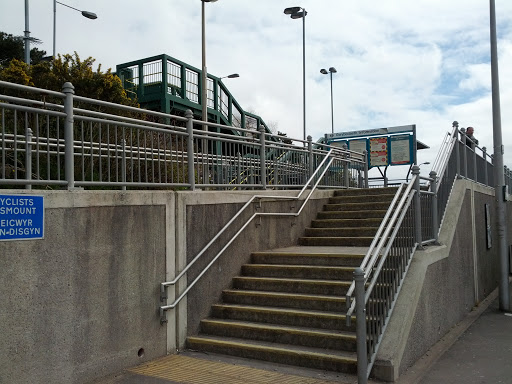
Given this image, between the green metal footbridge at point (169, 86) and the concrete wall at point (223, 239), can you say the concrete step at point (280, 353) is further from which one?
the green metal footbridge at point (169, 86)

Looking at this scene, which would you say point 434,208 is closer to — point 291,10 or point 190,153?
point 190,153

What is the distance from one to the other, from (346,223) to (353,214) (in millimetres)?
389

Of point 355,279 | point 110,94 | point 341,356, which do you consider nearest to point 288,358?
point 341,356

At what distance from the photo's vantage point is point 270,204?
8.73 meters

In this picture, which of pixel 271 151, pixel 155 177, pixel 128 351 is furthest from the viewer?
pixel 271 151

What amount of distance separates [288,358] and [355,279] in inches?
60.9

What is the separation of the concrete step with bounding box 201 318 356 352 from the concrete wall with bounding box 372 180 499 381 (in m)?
0.54

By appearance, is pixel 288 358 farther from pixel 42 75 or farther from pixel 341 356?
pixel 42 75

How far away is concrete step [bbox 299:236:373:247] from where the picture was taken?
866 cm

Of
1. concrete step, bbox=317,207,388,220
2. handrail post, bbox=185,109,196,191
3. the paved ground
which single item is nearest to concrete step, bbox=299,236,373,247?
concrete step, bbox=317,207,388,220

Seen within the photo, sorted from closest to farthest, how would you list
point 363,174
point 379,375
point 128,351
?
point 379,375 → point 128,351 → point 363,174

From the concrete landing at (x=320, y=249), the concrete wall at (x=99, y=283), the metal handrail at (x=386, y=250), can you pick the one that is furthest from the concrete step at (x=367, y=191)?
the concrete wall at (x=99, y=283)

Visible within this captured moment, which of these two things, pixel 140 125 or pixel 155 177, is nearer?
pixel 140 125

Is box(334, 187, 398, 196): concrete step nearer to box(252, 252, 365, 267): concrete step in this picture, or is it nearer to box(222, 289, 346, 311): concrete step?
box(252, 252, 365, 267): concrete step
